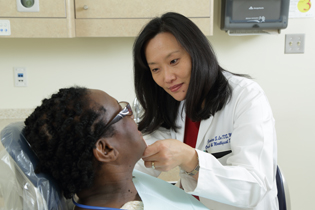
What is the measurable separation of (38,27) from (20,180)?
1282 millimetres

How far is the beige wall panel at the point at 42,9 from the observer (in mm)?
1864

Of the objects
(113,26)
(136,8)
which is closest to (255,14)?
(136,8)

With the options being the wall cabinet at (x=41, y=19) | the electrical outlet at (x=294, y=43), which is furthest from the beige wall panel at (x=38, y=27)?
the electrical outlet at (x=294, y=43)

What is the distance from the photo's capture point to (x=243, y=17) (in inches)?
83.0

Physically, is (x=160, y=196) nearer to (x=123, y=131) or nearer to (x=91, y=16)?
(x=123, y=131)

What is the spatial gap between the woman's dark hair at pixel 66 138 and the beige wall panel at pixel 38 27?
1.11 meters

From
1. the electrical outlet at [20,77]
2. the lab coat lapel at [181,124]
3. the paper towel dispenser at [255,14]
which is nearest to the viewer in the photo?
the lab coat lapel at [181,124]

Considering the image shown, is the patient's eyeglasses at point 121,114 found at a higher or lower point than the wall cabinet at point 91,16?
lower

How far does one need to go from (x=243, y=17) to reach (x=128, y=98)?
995mm

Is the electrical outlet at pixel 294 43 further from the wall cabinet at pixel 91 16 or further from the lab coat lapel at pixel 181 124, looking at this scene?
the lab coat lapel at pixel 181 124

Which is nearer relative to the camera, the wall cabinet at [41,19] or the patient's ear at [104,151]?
the patient's ear at [104,151]

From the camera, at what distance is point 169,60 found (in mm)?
1326

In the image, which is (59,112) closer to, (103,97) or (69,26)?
(103,97)

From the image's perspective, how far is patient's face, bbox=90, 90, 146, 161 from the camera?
Result: 0.95 m
